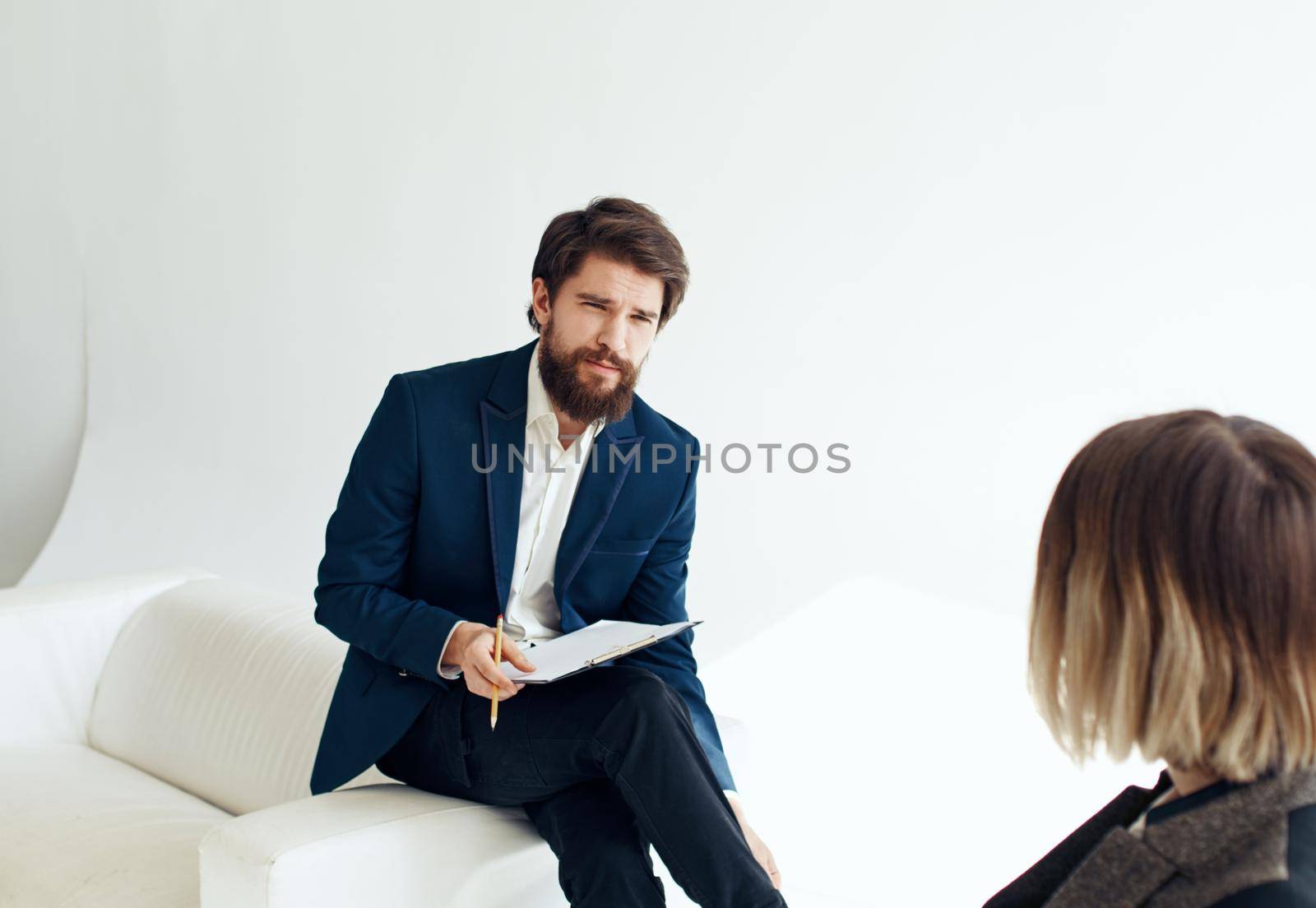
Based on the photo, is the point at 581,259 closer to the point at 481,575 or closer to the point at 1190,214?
the point at 481,575

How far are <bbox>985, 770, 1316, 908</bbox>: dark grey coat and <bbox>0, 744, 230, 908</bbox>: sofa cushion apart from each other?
61.5 inches

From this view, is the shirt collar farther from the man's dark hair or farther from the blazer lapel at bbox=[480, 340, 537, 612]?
the man's dark hair

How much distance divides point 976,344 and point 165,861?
2.35m

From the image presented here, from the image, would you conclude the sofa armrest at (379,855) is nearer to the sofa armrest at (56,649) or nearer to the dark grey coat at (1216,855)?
the dark grey coat at (1216,855)

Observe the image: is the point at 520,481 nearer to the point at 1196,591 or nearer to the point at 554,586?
the point at 554,586

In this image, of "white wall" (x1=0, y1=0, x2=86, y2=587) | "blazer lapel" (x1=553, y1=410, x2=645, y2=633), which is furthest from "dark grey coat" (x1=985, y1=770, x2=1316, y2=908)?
"white wall" (x1=0, y1=0, x2=86, y2=587)

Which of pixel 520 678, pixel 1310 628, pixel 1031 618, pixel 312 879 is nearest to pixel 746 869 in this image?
pixel 520 678

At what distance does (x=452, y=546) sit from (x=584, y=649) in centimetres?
38

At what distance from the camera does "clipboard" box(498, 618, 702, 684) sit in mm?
1747

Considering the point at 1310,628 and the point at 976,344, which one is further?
the point at 976,344

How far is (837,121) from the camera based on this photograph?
141 inches

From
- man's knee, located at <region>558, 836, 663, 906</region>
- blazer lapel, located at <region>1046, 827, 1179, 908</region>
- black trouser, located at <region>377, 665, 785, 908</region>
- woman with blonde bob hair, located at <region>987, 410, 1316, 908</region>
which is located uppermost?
woman with blonde bob hair, located at <region>987, 410, 1316, 908</region>

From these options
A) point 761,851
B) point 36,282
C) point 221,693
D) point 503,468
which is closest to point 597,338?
point 503,468

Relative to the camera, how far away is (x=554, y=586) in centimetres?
215
